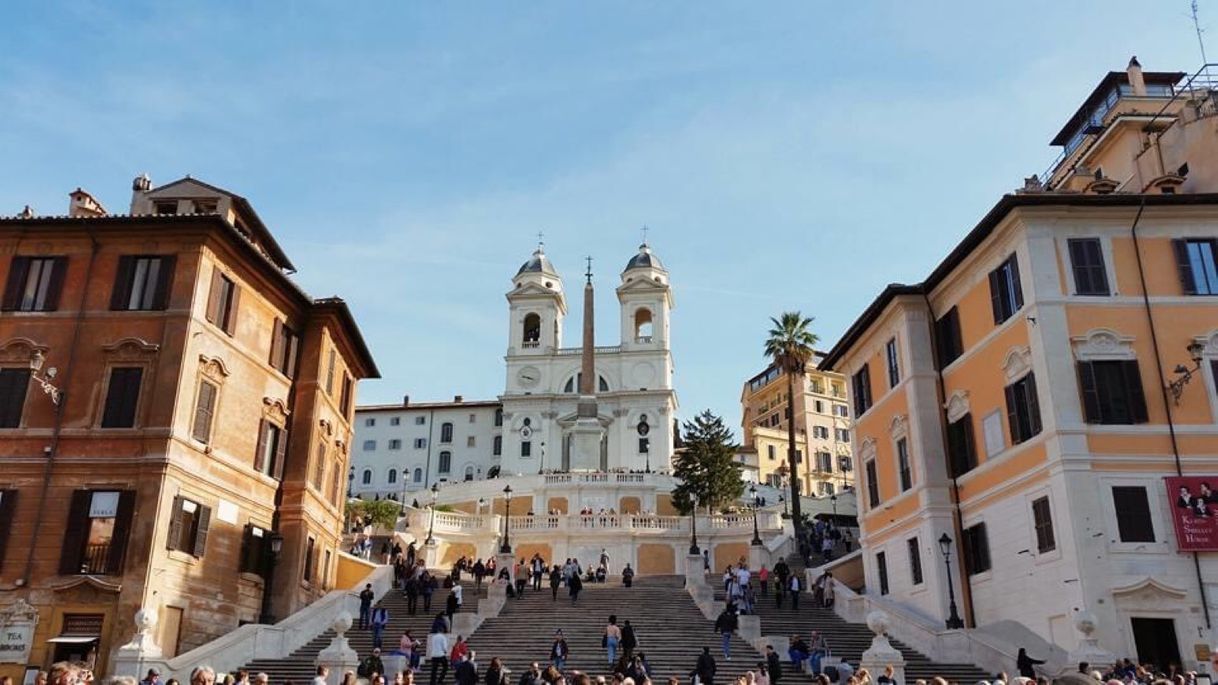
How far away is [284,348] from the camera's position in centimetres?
3419

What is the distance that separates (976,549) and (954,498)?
6.10ft

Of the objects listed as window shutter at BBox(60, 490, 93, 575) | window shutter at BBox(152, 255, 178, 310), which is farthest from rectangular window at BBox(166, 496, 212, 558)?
window shutter at BBox(152, 255, 178, 310)

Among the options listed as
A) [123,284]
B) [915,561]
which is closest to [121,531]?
[123,284]

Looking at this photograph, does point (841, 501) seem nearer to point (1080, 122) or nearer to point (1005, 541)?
point (1080, 122)

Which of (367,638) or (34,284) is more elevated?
(34,284)

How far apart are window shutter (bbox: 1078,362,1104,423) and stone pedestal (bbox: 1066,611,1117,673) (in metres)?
5.32

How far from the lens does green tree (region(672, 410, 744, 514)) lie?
65.4 meters

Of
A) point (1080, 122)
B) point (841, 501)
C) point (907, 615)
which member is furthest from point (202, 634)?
point (841, 501)

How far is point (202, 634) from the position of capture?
27.6 meters

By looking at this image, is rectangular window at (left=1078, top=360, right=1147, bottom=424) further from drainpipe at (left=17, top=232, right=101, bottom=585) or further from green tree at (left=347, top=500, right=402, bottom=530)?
green tree at (left=347, top=500, right=402, bottom=530)

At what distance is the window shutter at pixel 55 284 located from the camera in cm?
2889

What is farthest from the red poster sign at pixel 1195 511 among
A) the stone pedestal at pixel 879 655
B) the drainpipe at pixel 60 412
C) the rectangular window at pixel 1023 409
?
the drainpipe at pixel 60 412

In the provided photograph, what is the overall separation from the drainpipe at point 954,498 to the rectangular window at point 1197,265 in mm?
7718

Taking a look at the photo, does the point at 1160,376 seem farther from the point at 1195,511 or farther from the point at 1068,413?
the point at 1195,511
